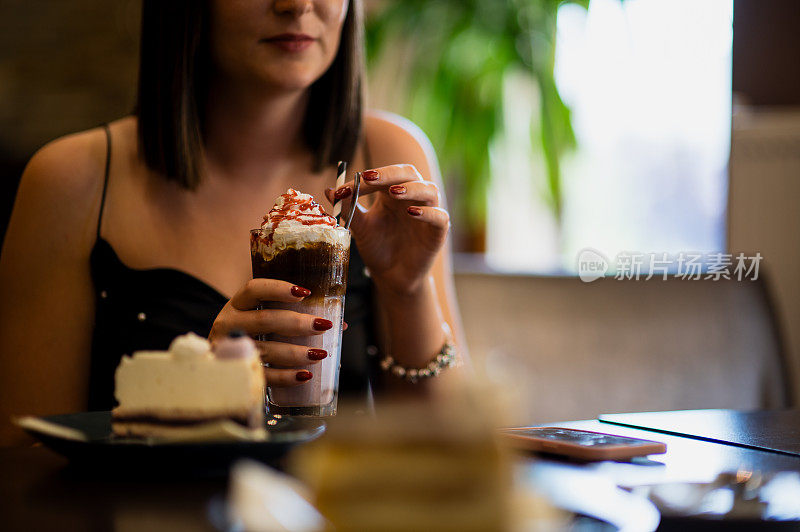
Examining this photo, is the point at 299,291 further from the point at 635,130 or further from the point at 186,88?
the point at 635,130

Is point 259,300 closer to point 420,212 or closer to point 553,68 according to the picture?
point 420,212

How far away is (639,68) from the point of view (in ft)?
14.6

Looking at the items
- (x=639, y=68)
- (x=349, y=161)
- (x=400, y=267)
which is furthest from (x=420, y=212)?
(x=639, y=68)

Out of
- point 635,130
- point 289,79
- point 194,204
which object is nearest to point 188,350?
point 289,79

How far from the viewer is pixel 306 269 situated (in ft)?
3.49

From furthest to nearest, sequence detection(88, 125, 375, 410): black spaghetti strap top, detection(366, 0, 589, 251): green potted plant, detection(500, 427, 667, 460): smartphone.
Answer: detection(366, 0, 589, 251): green potted plant → detection(88, 125, 375, 410): black spaghetti strap top → detection(500, 427, 667, 460): smartphone

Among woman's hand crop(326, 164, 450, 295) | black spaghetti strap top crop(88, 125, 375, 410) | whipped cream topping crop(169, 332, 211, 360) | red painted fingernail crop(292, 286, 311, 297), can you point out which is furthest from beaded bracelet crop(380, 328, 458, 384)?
whipped cream topping crop(169, 332, 211, 360)

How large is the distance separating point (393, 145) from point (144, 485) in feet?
4.03

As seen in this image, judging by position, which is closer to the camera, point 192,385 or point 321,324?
point 192,385

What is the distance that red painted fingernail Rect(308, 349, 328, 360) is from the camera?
1.04 metres

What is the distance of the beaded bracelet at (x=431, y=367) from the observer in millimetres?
1466

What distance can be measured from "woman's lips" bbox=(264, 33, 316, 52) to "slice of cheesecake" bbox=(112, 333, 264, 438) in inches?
31.8

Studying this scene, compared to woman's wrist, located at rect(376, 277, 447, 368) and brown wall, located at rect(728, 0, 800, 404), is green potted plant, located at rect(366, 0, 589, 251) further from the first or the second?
woman's wrist, located at rect(376, 277, 447, 368)

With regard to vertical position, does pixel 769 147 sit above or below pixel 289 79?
above
